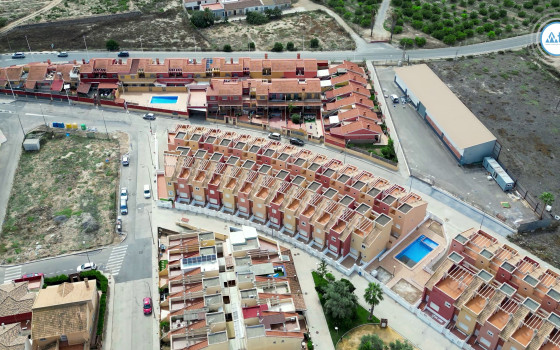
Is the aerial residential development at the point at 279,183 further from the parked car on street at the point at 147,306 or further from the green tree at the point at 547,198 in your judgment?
the green tree at the point at 547,198

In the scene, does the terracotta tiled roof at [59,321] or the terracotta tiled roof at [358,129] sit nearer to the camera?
the terracotta tiled roof at [59,321]

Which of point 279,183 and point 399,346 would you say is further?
point 279,183

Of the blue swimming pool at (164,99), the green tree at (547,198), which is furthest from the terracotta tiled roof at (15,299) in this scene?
the green tree at (547,198)

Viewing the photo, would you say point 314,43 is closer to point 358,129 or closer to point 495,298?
point 358,129

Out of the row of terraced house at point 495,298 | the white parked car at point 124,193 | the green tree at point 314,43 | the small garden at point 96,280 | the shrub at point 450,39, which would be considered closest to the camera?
the row of terraced house at point 495,298

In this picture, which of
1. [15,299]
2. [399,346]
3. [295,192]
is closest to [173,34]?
[295,192]

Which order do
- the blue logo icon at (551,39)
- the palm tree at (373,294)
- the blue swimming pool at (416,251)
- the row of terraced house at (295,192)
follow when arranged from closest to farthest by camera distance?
1. the palm tree at (373,294)
2. the row of terraced house at (295,192)
3. the blue swimming pool at (416,251)
4. the blue logo icon at (551,39)
